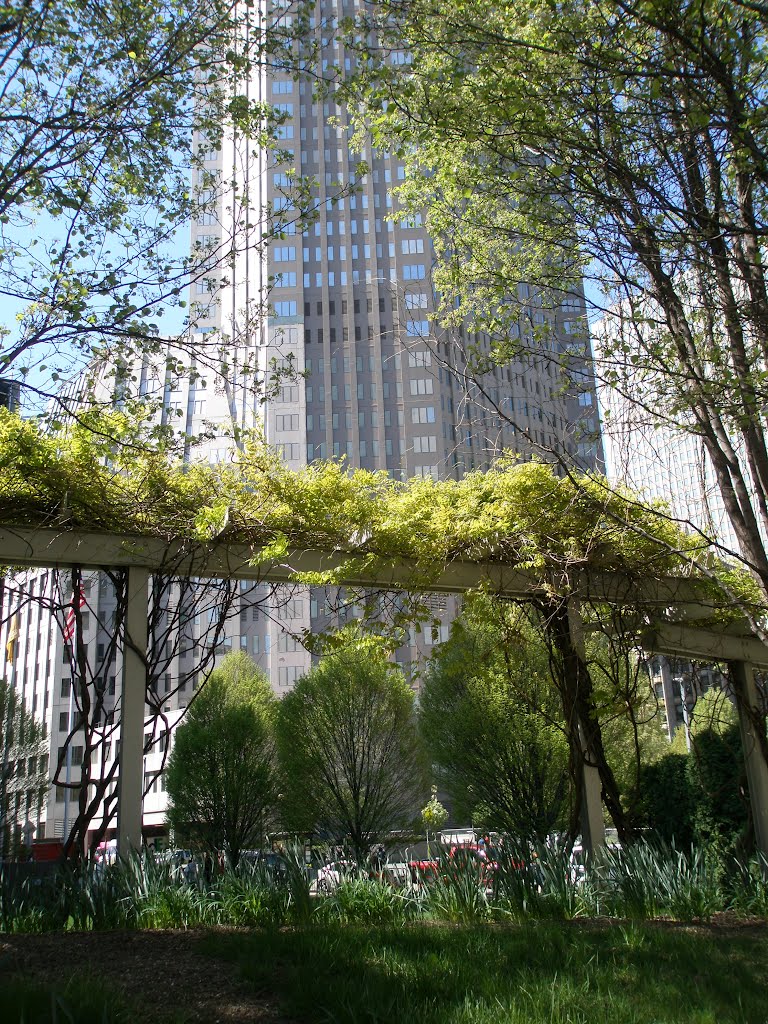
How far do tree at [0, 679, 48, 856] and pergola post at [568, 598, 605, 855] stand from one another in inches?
700

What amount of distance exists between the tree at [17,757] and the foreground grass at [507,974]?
62.3 feet

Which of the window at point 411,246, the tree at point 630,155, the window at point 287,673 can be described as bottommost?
the tree at point 630,155

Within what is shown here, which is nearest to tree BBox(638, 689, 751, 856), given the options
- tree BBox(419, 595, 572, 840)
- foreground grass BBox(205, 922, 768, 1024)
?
foreground grass BBox(205, 922, 768, 1024)

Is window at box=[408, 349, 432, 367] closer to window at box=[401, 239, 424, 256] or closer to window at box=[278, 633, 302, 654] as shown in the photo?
window at box=[401, 239, 424, 256]

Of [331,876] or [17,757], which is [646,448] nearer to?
[331,876]

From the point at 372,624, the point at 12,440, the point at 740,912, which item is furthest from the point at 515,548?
the point at 12,440

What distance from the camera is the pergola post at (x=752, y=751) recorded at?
6926 mm

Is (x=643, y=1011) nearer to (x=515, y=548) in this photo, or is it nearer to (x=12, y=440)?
(x=515, y=548)

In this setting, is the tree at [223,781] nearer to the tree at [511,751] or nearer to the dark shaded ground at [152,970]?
the tree at [511,751]

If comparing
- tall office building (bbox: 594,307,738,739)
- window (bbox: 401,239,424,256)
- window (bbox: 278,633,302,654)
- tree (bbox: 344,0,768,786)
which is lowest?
tall office building (bbox: 594,307,738,739)

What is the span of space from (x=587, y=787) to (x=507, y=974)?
327 cm

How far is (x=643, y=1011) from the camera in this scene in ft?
10.1

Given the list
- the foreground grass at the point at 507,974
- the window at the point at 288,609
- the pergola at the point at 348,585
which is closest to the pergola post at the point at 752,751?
the pergola at the point at 348,585

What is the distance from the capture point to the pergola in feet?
18.0
